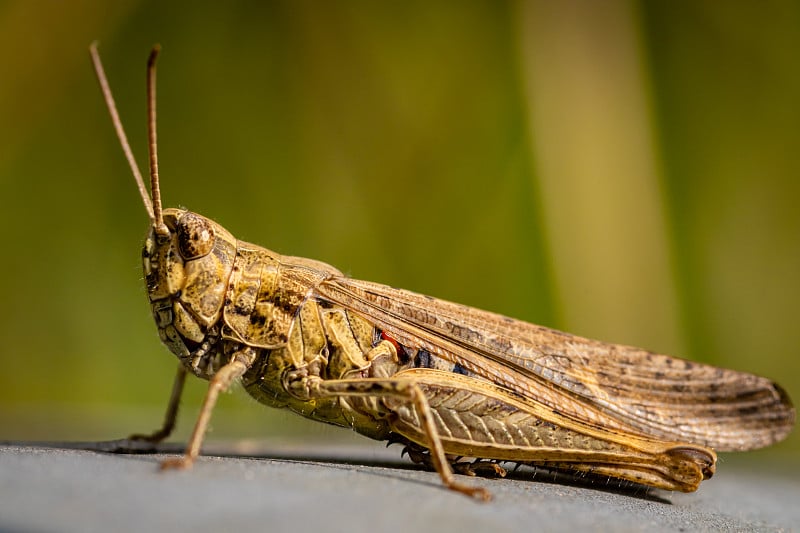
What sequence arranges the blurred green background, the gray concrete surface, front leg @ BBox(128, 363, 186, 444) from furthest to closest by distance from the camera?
the blurred green background < front leg @ BBox(128, 363, 186, 444) < the gray concrete surface

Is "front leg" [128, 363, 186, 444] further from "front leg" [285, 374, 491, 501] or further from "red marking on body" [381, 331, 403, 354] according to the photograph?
"red marking on body" [381, 331, 403, 354]

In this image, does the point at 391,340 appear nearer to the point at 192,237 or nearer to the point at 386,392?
the point at 386,392

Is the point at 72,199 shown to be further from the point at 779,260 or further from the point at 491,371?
the point at 779,260

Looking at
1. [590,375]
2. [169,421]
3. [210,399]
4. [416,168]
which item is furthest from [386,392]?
[416,168]

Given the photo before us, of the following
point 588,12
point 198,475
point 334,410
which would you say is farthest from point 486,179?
point 198,475

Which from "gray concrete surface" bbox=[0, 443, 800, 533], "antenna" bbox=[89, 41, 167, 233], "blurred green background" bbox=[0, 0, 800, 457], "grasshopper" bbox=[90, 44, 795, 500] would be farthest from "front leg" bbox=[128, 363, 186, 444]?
"blurred green background" bbox=[0, 0, 800, 457]
